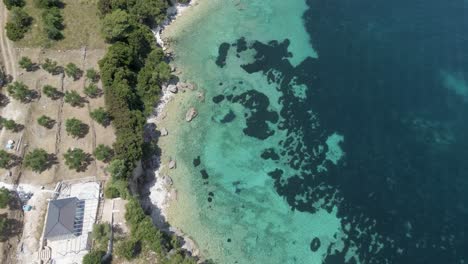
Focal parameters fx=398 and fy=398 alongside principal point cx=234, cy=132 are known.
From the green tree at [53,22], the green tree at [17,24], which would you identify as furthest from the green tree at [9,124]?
the green tree at [53,22]

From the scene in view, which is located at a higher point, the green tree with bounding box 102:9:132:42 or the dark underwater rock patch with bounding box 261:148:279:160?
the green tree with bounding box 102:9:132:42

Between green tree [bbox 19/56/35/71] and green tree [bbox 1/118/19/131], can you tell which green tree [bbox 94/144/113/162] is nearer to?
green tree [bbox 1/118/19/131]

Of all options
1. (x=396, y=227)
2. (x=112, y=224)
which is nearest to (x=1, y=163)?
(x=112, y=224)

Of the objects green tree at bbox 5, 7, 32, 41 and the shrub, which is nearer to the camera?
the shrub

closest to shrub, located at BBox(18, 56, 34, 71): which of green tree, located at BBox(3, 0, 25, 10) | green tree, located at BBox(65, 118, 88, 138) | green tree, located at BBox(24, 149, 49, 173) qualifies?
green tree, located at BBox(3, 0, 25, 10)

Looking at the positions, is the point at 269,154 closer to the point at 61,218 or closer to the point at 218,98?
the point at 218,98

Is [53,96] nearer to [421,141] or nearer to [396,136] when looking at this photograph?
[396,136]

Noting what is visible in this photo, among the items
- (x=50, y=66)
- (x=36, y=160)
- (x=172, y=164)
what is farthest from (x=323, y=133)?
(x=50, y=66)
